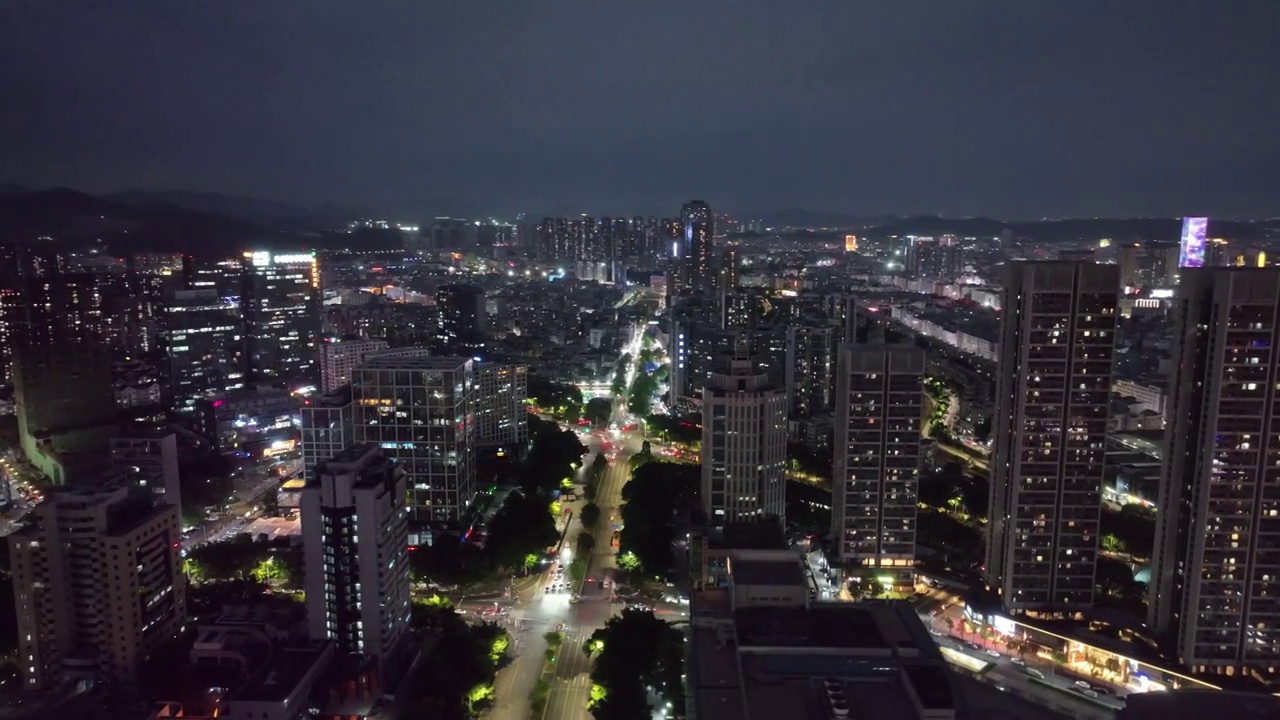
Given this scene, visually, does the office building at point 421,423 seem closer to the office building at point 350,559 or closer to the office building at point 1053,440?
the office building at point 350,559

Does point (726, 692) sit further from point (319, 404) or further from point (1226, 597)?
point (319, 404)

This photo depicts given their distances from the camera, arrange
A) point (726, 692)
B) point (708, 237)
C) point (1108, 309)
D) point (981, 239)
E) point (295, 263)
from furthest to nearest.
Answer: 1. point (708, 237)
2. point (981, 239)
3. point (295, 263)
4. point (1108, 309)
5. point (726, 692)

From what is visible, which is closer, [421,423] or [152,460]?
[152,460]

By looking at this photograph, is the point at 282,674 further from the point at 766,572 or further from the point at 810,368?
the point at 810,368

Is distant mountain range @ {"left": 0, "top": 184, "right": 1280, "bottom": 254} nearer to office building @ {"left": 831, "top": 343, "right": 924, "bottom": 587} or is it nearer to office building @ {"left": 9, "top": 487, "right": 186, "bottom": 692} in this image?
office building @ {"left": 9, "top": 487, "right": 186, "bottom": 692}

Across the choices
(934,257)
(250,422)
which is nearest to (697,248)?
(934,257)

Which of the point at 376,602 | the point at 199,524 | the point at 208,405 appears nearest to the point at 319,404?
the point at 199,524
